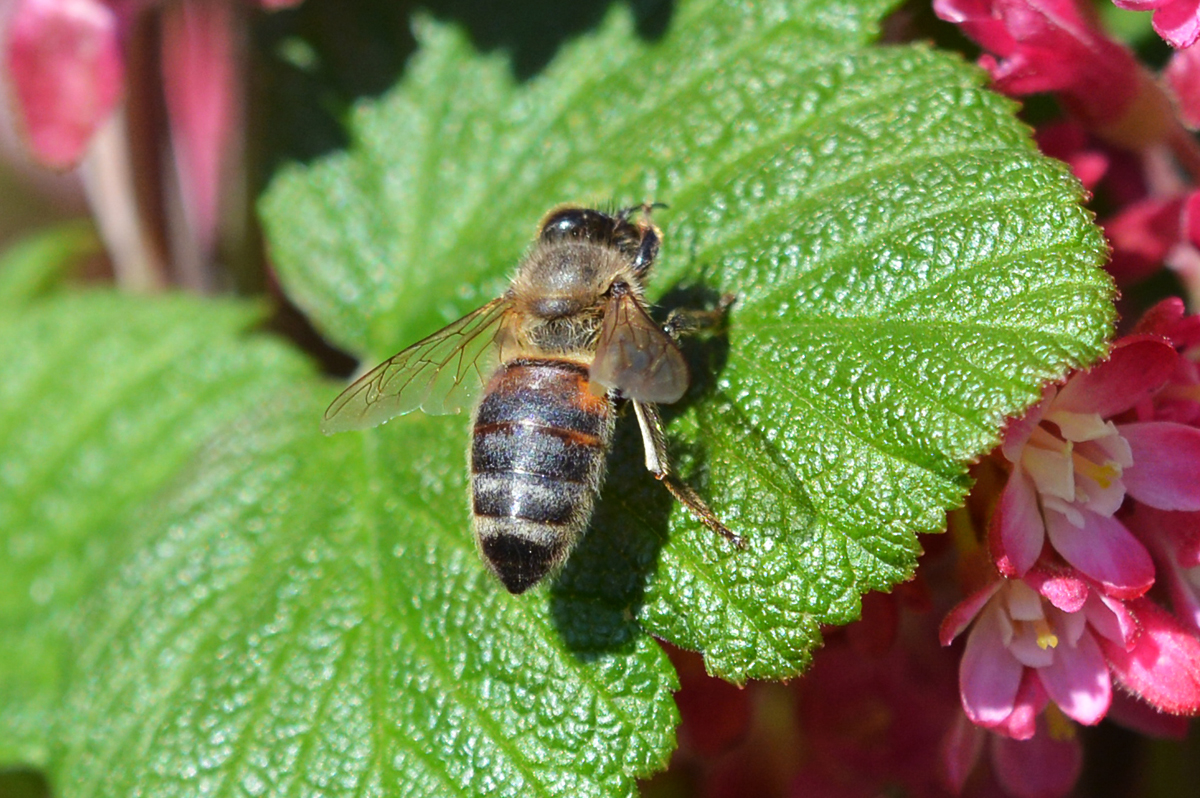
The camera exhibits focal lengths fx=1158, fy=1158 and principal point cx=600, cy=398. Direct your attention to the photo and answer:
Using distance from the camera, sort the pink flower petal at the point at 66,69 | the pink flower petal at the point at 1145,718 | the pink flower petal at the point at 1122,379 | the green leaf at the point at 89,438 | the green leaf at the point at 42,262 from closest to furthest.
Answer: the pink flower petal at the point at 1122,379 → the pink flower petal at the point at 1145,718 → the pink flower petal at the point at 66,69 → the green leaf at the point at 89,438 → the green leaf at the point at 42,262

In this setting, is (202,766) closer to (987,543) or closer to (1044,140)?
(987,543)

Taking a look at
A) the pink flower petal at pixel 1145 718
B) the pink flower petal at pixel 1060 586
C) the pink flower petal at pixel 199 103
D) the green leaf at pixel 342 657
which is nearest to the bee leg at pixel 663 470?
the green leaf at pixel 342 657

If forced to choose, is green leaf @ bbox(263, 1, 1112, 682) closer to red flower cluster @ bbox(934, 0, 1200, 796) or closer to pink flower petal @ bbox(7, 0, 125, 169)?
red flower cluster @ bbox(934, 0, 1200, 796)

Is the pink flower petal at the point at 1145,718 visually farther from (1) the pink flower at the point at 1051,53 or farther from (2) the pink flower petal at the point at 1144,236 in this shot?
(1) the pink flower at the point at 1051,53

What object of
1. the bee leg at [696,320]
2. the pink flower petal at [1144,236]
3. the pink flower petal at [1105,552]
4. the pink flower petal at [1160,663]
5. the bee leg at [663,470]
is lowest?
the pink flower petal at [1160,663]

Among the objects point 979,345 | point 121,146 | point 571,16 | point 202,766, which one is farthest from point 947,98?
point 121,146

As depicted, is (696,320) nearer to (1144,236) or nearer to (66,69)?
(1144,236)
